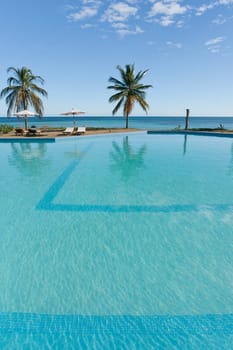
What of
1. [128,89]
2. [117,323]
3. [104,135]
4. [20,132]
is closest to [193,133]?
[128,89]

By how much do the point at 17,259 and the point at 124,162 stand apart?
7321 mm

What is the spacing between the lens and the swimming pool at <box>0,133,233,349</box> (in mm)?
2225

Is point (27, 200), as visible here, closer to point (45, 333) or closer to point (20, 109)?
point (45, 333)

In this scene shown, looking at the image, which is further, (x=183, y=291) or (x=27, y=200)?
(x=27, y=200)

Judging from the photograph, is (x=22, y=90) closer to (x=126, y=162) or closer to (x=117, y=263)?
(x=126, y=162)

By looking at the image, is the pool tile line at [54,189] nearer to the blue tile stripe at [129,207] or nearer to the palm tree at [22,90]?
the blue tile stripe at [129,207]

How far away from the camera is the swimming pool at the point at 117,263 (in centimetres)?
222

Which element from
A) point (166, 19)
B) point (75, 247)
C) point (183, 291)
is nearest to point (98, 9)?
point (166, 19)

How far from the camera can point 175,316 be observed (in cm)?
236

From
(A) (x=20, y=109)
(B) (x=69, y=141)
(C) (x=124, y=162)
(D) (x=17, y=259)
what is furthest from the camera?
(A) (x=20, y=109)

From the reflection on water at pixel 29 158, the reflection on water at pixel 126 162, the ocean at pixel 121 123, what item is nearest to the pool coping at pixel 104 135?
the reflection on water at pixel 29 158

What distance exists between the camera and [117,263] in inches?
127

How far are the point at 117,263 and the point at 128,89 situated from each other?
66.9 ft

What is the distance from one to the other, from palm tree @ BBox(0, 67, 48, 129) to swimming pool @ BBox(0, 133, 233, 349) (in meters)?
14.2
